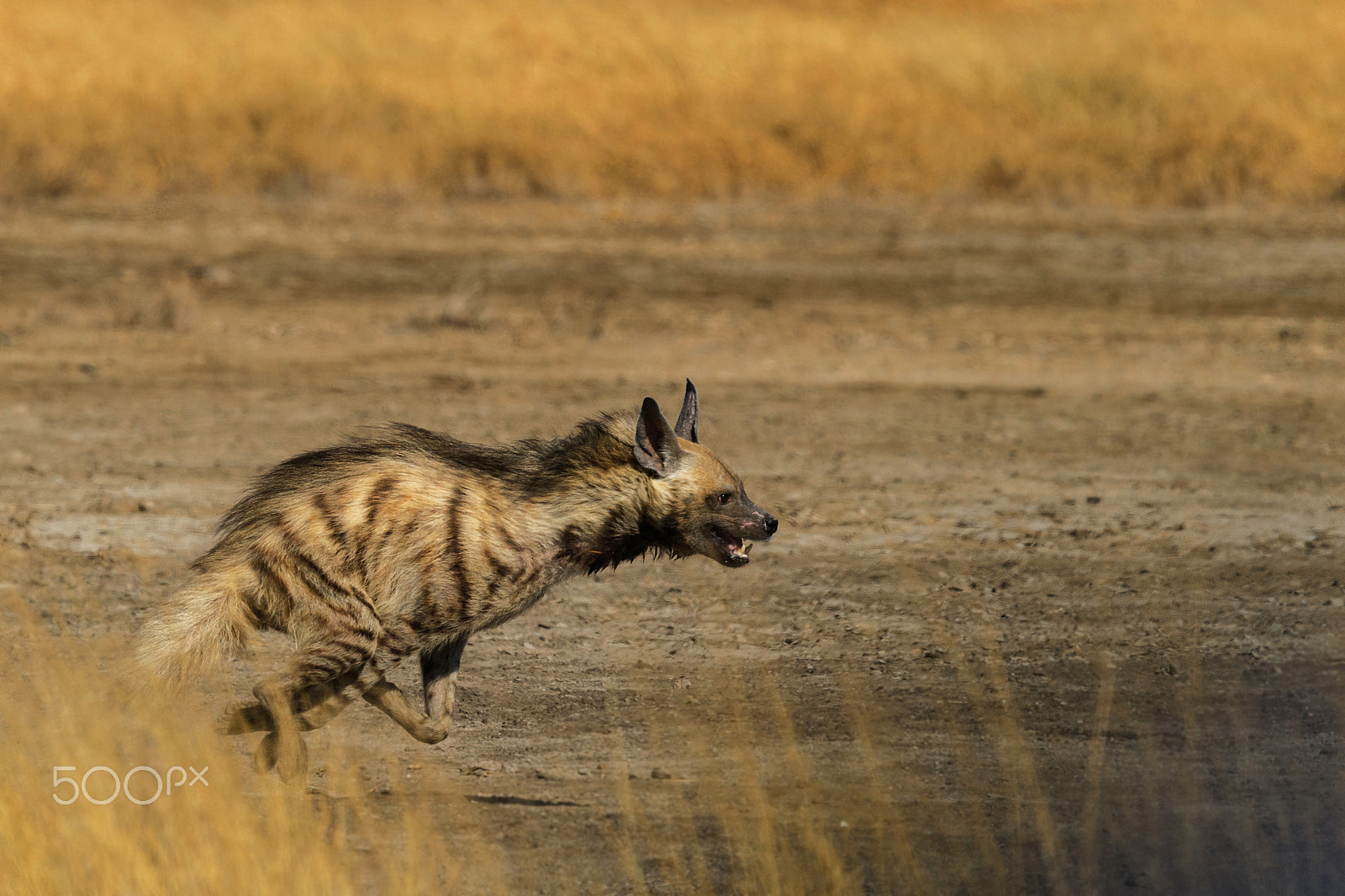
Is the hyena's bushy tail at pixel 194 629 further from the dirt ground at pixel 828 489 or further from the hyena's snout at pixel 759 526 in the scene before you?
the hyena's snout at pixel 759 526

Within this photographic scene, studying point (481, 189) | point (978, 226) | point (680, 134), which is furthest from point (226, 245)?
point (978, 226)

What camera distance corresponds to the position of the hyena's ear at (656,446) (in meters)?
6.16

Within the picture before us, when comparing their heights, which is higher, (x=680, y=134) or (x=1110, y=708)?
(x=680, y=134)

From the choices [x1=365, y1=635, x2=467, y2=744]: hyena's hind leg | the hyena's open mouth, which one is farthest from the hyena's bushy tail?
the hyena's open mouth

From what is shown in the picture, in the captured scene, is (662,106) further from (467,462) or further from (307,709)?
(307,709)

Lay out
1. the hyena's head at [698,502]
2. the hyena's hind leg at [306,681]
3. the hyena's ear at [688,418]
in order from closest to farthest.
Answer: the hyena's hind leg at [306,681]
the hyena's head at [698,502]
the hyena's ear at [688,418]

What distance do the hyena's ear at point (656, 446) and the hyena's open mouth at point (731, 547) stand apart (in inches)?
13.0

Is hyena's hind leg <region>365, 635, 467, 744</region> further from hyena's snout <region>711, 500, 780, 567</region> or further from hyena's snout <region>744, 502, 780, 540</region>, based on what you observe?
hyena's snout <region>744, 502, 780, 540</region>

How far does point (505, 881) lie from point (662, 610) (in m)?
2.56

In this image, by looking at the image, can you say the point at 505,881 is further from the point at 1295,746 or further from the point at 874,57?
the point at 874,57

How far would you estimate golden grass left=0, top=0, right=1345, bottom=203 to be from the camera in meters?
19.8

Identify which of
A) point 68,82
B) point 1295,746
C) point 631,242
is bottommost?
point 1295,746

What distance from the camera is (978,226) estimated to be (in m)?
18.4

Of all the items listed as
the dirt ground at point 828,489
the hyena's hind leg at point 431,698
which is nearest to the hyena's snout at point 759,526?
the dirt ground at point 828,489
